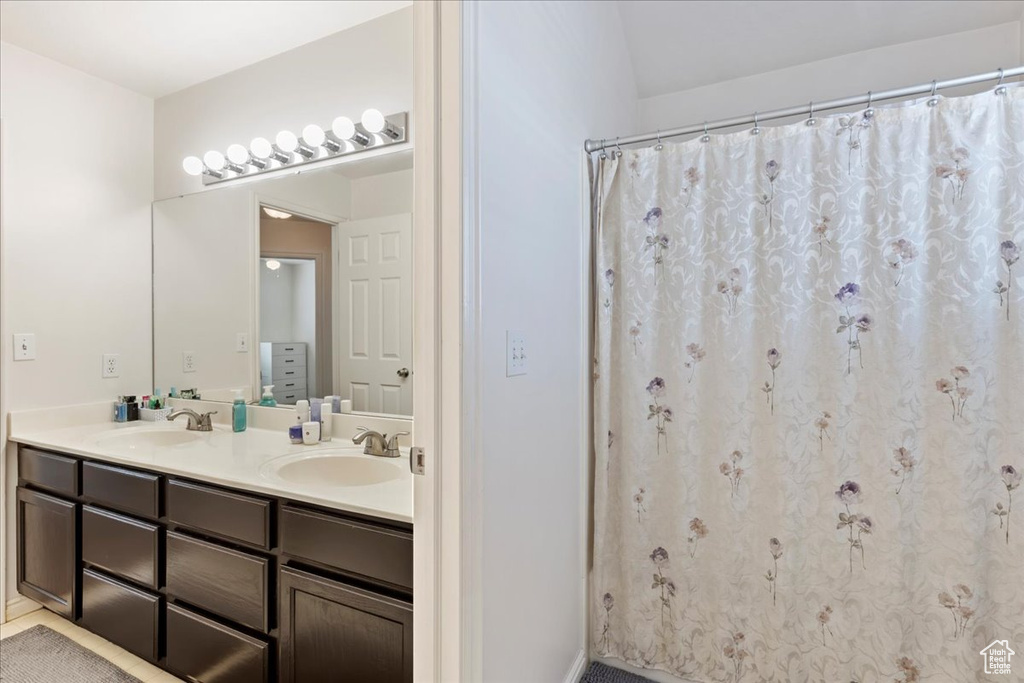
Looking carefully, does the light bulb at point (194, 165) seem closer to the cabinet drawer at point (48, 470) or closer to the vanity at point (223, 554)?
the vanity at point (223, 554)

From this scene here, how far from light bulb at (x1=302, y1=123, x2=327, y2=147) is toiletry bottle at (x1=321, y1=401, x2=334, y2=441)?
105cm

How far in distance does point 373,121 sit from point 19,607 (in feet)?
8.18

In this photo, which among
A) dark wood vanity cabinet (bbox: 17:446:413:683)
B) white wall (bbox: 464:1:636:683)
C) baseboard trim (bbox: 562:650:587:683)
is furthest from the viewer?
baseboard trim (bbox: 562:650:587:683)

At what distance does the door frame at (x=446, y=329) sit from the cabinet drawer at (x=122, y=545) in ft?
3.77

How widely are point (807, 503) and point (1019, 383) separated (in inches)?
23.6

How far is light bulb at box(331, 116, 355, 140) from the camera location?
198cm

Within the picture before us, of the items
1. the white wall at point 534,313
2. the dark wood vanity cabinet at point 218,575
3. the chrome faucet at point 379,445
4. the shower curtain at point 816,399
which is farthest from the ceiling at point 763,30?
the dark wood vanity cabinet at point 218,575

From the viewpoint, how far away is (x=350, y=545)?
127 cm

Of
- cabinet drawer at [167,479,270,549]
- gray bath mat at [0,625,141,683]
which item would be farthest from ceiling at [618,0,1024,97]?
gray bath mat at [0,625,141,683]

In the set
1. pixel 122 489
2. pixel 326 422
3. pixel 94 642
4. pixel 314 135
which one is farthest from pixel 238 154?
pixel 94 642

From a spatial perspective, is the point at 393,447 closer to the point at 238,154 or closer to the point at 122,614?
the point at 122,614

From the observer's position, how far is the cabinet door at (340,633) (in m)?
1.21

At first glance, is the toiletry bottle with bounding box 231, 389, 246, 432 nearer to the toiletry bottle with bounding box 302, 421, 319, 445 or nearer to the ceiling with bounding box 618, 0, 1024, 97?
the toiletry bottle with bounding box 302, 421, 319, 445

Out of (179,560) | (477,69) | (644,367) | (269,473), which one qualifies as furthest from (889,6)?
(179,560)
